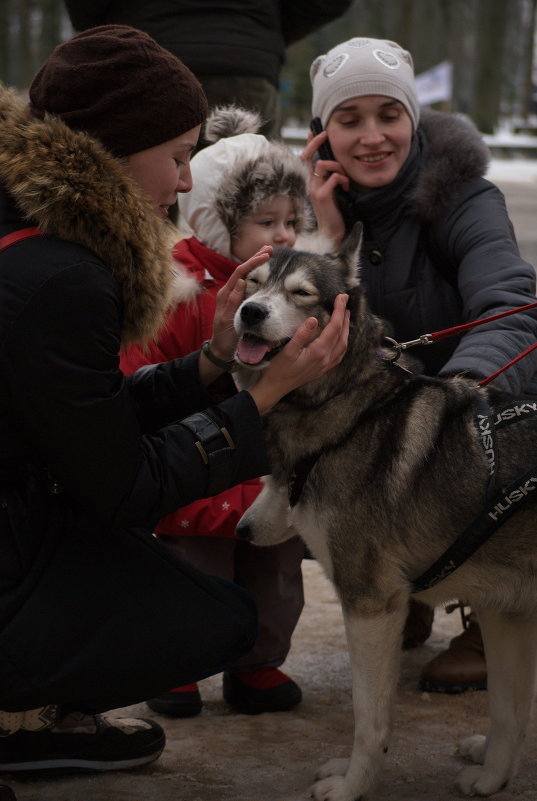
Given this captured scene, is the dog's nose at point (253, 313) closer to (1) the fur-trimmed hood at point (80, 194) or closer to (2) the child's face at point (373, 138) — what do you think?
(1) the fur-trimmed hood at point (80, 194)

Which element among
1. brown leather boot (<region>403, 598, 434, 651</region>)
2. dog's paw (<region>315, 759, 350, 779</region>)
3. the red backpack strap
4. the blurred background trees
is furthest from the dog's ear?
the blurred background trees

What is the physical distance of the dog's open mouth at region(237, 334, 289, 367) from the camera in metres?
2.46

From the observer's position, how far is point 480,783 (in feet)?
8.52

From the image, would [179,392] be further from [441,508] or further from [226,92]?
[226,92]

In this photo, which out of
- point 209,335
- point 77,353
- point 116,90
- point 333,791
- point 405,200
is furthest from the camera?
point 405,200

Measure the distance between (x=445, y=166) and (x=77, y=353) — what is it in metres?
1.81

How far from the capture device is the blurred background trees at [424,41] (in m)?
30.4

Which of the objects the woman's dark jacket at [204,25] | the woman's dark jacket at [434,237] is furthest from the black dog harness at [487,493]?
the woman's dark jacket at [204,25]

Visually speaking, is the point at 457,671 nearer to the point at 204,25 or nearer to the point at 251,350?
the point at 251,350

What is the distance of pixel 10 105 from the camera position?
2281 millimetres

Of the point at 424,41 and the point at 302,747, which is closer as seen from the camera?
the point at 302,747

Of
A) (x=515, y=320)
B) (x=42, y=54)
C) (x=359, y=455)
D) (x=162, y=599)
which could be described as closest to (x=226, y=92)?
(x=515, y=320)

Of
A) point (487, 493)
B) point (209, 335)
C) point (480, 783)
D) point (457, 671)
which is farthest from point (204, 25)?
point (480, 783)

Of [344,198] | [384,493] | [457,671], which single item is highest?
[344,198]
